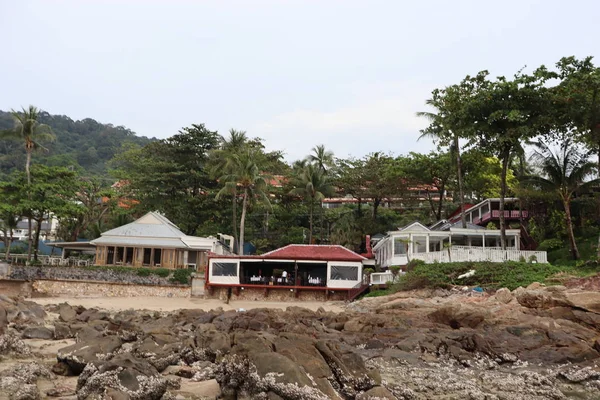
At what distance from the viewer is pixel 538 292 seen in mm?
20734

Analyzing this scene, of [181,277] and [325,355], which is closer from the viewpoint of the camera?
[325,355]

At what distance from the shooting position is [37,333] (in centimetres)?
1595

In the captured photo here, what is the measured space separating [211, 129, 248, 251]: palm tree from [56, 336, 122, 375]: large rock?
3087 centimetres

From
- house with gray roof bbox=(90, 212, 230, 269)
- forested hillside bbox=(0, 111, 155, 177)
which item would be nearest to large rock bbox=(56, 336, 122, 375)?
house with gray roof bbox=(90, 212, 230, 269)

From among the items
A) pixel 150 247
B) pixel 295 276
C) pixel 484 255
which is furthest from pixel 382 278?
pixel 150 247

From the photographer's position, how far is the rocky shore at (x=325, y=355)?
28.6 feet

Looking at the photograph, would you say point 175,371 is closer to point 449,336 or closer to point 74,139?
point 449,336

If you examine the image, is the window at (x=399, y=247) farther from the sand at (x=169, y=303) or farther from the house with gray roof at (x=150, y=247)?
the house with gray roof at (x=150, y=247)

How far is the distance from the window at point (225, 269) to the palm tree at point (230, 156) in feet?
28.4

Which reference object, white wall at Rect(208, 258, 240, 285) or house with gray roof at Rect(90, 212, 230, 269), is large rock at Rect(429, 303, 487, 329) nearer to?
white wall at Rect(208, 258, 240, 285)

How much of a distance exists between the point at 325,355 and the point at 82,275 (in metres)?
29.5

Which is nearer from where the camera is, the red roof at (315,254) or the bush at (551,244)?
the bush at (551,244)

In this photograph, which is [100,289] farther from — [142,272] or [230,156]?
[230,156]

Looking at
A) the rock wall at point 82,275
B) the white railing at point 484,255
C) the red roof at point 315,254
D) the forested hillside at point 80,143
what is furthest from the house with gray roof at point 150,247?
the forested hillside at point 80,143
